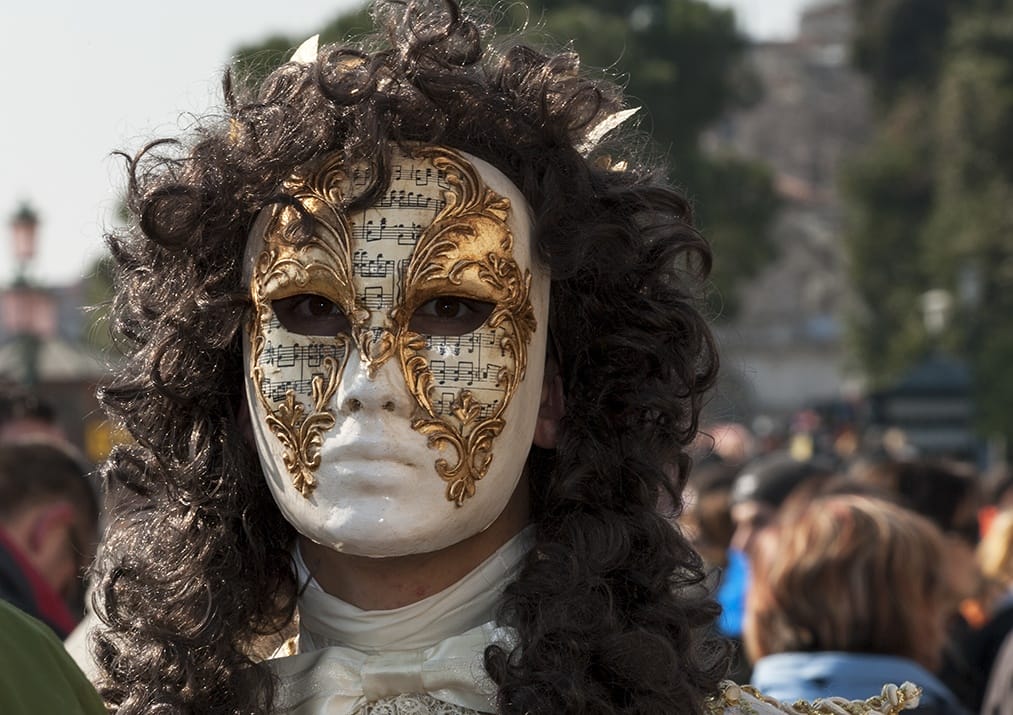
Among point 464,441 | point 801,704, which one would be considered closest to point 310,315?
point 464,441

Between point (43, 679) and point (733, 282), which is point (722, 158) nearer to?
point (733, 282)

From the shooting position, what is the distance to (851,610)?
444 centimetres

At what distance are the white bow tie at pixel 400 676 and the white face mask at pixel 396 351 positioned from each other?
0.58 ft

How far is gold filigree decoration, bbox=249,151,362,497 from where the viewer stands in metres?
2.94

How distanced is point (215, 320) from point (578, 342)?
0.62 metres

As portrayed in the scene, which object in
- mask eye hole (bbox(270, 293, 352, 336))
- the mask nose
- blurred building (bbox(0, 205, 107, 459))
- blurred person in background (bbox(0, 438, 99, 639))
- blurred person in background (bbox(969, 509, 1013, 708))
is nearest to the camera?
the mask nose

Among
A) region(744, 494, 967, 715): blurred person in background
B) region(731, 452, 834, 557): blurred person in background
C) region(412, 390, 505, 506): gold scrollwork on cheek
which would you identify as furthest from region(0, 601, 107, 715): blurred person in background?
region(731, 452, 834, 557): blurred person in background

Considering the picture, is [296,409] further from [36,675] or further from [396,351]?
[36,675]

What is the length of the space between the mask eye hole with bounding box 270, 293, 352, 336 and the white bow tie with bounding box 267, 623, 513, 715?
20.9 inches

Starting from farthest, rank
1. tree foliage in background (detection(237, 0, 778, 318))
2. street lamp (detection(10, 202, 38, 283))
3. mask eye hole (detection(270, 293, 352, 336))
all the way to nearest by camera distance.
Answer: tree foliage in background (detection(237, 0, 778, 318)) → street lamp (detection(10, 202, 38, 283)) → mask eye hole (detection(270, 293, 352, 336))

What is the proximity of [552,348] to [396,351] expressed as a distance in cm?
38

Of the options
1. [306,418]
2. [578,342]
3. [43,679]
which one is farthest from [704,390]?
[43,679]

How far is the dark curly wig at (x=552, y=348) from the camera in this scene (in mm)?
3016

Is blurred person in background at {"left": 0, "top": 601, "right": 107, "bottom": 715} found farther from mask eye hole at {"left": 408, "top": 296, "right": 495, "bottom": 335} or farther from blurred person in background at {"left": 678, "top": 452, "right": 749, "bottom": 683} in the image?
blurred person in background at {"left": 678, "top": 452, "right": 749, "bottom": 683}
